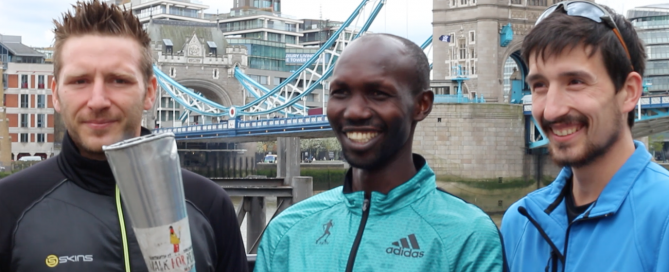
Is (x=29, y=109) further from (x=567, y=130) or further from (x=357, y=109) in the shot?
(x=567, y=130)

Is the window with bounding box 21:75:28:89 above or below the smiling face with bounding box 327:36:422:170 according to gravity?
above

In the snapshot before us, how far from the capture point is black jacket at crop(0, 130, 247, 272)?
1.71 metres

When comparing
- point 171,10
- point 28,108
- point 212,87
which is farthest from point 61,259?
point 171,10

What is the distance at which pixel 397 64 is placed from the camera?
171cm

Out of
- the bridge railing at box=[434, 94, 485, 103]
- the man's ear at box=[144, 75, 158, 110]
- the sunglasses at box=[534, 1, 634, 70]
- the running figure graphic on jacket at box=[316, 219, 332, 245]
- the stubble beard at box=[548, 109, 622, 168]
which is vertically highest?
the bridge railing at box=[434, 94, 485, 103]

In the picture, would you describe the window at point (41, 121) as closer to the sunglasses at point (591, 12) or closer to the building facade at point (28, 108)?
the building facade at point (28, 108)

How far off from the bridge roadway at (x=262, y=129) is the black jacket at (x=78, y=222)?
64.9ft

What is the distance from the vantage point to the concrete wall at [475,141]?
2002 cm

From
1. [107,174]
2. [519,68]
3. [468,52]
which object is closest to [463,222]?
[107,174]

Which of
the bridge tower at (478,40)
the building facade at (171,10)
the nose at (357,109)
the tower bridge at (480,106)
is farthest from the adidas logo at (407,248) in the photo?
the building facade at (171,10)

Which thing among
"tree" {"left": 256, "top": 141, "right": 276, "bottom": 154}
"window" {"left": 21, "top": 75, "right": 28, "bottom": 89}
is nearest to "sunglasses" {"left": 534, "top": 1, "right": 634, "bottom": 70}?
"window" {"left": 21, "top": 75, "right": 28, "bottom": 89}

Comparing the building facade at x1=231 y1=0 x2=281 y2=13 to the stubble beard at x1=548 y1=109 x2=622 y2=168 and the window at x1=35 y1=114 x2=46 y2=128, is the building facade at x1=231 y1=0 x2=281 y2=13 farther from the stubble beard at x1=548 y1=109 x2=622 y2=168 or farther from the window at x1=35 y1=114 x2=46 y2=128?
the stubble beard at x1=548 y1=109 x2=622 y2=168

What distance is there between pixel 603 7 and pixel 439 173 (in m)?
18.2

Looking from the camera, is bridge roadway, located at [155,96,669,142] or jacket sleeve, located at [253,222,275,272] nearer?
jacket sleeve, located at [253,222,275,272]
